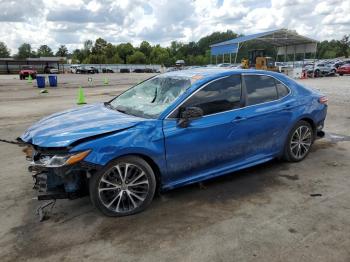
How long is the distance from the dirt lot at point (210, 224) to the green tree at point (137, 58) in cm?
11876

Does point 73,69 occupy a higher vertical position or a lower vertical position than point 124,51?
lower

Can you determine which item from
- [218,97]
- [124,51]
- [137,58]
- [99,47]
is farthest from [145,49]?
[218,97]

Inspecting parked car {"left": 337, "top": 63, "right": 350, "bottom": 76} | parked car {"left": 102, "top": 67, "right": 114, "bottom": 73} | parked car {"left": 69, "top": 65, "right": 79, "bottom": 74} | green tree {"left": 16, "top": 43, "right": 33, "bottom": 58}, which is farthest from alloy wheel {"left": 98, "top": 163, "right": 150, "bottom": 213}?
green tree {"left": 16, "top": 43, "right": 33, "bottom": 58}

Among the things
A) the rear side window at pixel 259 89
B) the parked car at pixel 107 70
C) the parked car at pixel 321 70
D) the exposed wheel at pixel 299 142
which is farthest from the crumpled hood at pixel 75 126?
the parked car at pixel 107 70

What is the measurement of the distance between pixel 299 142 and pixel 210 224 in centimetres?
267

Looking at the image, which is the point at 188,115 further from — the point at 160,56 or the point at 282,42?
the point at 160,56

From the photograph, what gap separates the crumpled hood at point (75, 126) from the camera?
3879 mm

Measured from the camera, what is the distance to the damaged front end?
3.77 m

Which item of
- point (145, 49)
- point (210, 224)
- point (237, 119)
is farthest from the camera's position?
point (145, 49)

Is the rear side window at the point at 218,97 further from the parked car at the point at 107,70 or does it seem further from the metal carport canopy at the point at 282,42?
the parked car at the point at 107,70

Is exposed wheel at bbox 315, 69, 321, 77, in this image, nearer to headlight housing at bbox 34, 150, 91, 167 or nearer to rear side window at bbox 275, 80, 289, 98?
rear side window at bbox 275, 80, 289, 98

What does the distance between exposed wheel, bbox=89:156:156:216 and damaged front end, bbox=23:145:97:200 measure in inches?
5.8

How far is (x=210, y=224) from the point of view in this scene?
3.89m

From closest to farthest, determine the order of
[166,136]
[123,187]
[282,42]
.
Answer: [123,187] < [166,136] < [282,42]
